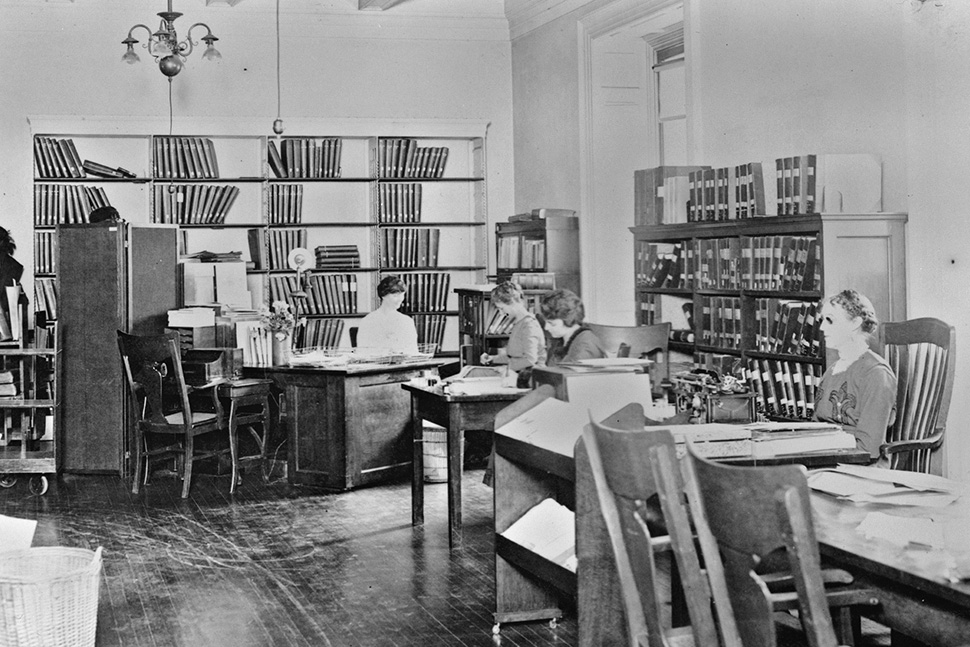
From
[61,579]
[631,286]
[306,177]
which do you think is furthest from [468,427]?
[306,177]

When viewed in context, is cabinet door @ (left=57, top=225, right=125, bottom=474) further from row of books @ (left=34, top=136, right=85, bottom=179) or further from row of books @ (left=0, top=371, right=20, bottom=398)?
row of books @ (left=34, top=136, right=85, bottom=179)

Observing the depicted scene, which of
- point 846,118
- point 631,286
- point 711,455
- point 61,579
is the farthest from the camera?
point 631,286

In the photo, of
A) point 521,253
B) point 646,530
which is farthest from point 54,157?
point 646,530

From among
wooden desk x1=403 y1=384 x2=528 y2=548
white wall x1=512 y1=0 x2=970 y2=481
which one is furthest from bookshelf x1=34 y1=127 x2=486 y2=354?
wooden desk x1=403 y1=384 x2=528 y2=548

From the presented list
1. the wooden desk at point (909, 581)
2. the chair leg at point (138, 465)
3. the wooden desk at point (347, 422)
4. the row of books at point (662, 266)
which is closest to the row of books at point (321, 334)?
the wooden desk at point (347, 422)

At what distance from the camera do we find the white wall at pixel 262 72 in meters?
9.52

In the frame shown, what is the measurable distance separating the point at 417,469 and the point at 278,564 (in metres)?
0.98

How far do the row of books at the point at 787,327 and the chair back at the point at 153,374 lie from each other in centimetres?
342

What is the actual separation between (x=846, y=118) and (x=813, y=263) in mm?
1018

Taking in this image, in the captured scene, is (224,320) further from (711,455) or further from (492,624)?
(711,455)

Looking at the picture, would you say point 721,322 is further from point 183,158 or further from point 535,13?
point 183,158

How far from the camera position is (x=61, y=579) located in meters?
3.62

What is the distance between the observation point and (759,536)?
6.98 ft

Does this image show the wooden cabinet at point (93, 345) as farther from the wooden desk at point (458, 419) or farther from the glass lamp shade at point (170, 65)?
the wooden desk at point (458, 419)
